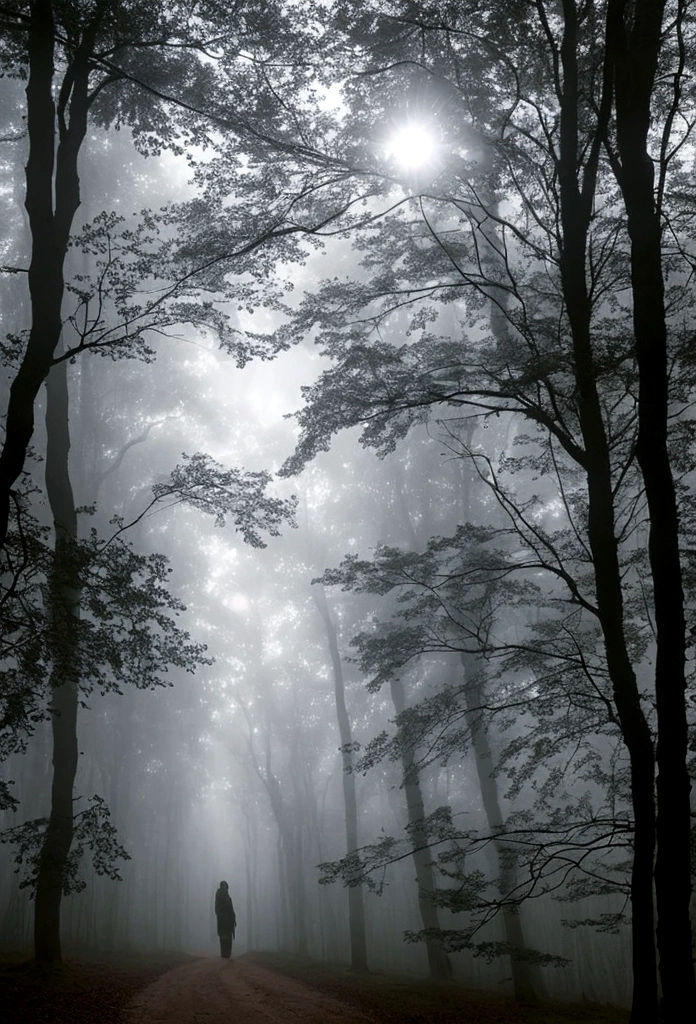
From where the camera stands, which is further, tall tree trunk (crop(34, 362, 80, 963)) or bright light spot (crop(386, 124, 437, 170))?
bright light spot (crop(386, 124, 437, 170))

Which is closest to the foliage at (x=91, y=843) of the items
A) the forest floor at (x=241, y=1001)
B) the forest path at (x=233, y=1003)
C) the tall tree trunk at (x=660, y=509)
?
the forest floor at (x=241, y=1001)

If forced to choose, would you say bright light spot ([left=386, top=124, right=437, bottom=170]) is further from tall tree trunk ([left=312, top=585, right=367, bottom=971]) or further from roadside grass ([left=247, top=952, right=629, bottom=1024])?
roadside grass ([left=247, top=952, right=629, bottom=1024])

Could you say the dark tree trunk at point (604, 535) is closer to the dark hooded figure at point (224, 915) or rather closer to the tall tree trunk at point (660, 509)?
the tall tree trunk at point (660, 509)

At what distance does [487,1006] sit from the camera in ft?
32.8

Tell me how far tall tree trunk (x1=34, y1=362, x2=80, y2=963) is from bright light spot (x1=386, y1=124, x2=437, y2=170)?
598 cm

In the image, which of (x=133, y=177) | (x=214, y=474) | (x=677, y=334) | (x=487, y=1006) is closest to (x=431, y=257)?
(x=677, y=334)

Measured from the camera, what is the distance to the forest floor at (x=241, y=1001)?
23.8 ft

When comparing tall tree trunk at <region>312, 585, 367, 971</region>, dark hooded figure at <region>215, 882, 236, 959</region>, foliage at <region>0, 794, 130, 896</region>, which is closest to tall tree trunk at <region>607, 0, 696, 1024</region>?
foliage at <region>0, 794, 130, 896</region>

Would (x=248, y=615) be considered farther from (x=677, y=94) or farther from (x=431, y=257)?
(x=677, y=94)

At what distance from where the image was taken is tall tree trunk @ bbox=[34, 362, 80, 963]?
6777 millimetres

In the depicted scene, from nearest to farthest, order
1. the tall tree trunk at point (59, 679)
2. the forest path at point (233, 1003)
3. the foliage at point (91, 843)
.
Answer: the tall tree trunk at point (59, 679) → the forest path at point (233, 1003) → the foliage at point (91, 843)

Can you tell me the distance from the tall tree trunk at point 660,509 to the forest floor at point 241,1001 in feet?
15.4

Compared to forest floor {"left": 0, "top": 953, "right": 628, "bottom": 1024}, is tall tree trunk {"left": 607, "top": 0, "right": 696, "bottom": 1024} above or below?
above

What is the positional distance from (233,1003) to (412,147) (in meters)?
10.8
